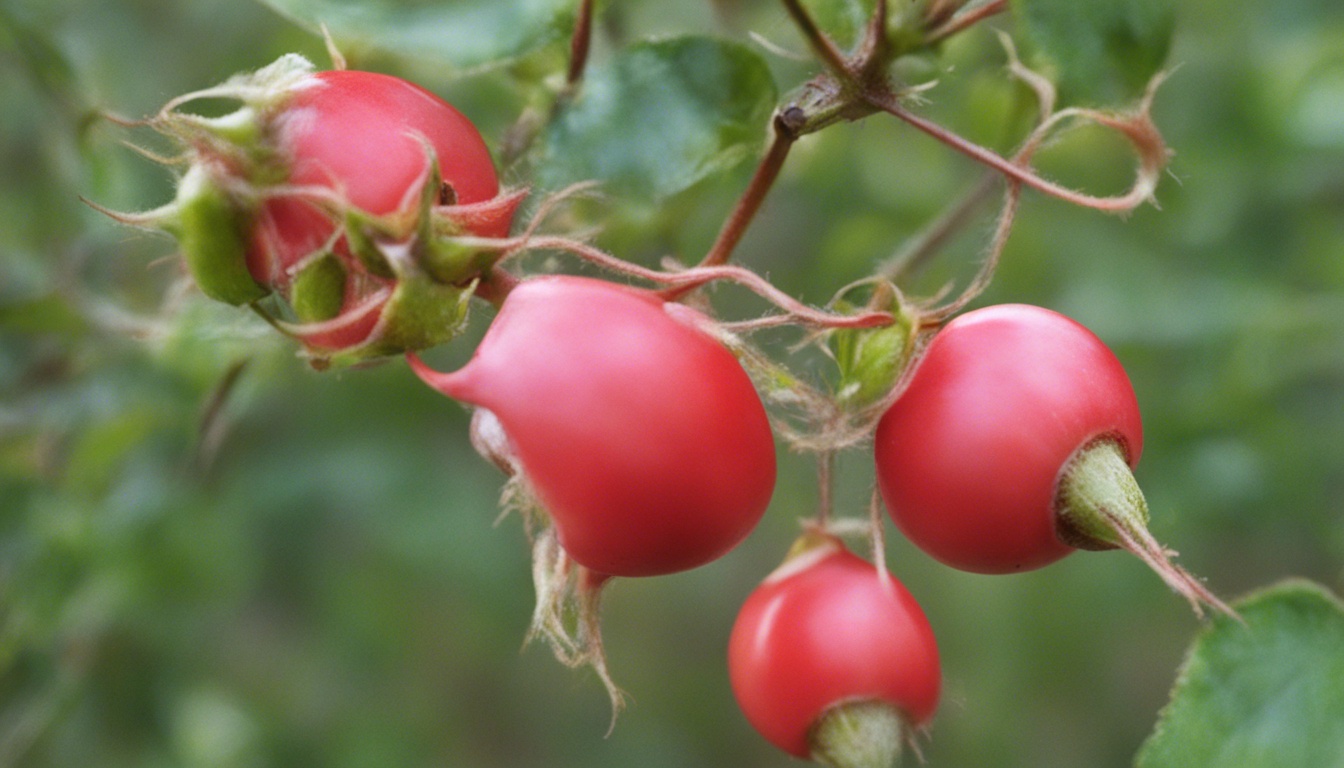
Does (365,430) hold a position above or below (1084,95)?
below

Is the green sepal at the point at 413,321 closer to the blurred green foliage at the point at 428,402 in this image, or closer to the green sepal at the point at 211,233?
the green sepal at the point at 211,233

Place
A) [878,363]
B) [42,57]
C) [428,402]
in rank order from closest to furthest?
[878,363], [42,57], [428,402]

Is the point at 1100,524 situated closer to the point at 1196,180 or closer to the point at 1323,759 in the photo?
the point at 1323,759

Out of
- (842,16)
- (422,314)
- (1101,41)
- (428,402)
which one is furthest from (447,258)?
(428,402)

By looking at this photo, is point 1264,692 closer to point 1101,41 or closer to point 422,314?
point 1101,41

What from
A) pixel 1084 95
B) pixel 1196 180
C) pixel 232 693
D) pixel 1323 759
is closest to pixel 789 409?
pixel 1084 95
